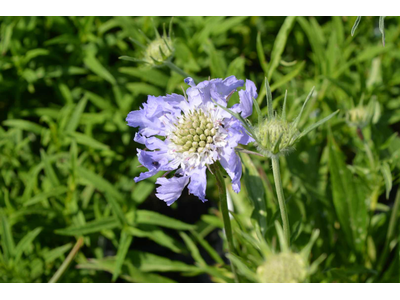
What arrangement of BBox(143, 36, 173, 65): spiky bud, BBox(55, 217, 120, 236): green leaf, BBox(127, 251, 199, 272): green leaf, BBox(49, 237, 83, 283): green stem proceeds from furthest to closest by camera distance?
BBox(127, 251, 199, 272): green leaf
BBox(49, 237, 83, 283): green stem
BBox(55, 217, 120, 236): green leaf
BBox(143, 36, 173, 65): spiky bud

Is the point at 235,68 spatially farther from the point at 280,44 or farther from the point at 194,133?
the point at 194,133

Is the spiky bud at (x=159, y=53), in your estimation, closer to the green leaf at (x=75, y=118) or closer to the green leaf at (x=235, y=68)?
the green leaf at (x=235, y=68)

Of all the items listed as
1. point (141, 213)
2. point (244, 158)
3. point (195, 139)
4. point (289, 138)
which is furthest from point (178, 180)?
point (141, 213)

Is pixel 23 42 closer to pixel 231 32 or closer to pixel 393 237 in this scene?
pixel 231 32

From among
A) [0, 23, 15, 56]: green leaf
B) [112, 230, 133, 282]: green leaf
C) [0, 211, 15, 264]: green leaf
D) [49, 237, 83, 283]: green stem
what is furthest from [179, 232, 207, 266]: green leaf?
[0, 23, 15, 56]: green leaf

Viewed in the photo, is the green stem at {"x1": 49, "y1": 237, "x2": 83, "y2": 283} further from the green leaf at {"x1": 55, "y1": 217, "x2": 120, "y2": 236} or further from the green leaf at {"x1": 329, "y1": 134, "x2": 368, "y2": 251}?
the green leaf at {"x1": 329, "y1": 134, "x2": 368, "y2": 251}
